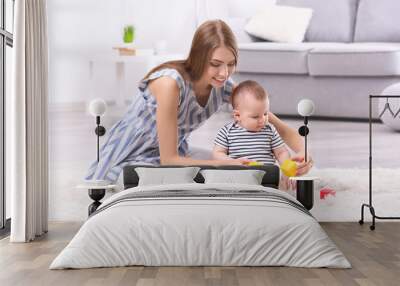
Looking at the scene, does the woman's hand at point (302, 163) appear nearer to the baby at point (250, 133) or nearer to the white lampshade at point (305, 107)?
the baby at point (250, 133)

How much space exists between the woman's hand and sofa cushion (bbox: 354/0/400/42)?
122 cm

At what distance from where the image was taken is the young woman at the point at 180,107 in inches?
267

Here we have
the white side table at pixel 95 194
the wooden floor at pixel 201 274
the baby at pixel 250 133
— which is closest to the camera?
the wooden floor at pixel 201 274

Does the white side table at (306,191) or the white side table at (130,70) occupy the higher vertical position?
the white side table at (130,70)

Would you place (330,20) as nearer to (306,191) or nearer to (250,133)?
(250,133)

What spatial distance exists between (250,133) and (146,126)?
99 cm

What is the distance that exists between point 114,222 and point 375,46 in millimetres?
3415

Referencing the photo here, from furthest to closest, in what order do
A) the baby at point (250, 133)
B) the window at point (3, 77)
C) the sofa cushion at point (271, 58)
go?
the sofa cushion at point (271, 58) < the baby at point (250, 133) < the window at point (3, 77)

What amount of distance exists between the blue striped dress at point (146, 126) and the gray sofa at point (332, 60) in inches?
17.2

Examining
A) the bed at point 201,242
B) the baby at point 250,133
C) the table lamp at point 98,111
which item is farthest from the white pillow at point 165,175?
the bed at point 201,242

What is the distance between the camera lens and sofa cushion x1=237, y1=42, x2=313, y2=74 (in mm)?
6859

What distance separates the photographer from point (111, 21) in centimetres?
709

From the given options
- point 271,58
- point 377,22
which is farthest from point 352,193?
point 377,22

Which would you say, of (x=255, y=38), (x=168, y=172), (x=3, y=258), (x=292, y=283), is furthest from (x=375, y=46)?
(x=3, y=258)
